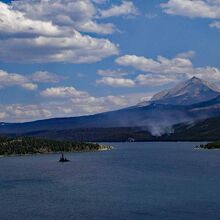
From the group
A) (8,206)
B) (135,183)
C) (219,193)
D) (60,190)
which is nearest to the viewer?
(8,206)

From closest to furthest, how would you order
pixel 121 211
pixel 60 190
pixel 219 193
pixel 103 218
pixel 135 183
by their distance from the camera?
pixel 103 218, pixel 121 211, pixel 219 193, pixel 60 190, pixel 135 183

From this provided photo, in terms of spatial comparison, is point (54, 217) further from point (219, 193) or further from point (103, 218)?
point (219, 193)

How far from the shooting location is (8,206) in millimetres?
141375

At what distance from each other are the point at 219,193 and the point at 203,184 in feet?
82.9

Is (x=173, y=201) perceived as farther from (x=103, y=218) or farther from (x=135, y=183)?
(x=135, y=183)

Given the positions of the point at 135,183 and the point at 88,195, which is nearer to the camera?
the point at 88,195

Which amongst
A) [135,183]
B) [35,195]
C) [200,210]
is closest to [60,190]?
[35,195]

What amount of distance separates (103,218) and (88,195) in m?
37.6

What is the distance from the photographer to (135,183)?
18862 cm

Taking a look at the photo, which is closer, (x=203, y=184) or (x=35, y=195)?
(x=35, y=195)

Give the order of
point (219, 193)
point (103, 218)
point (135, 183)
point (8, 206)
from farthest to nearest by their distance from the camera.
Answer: point (135, 183)
point (219, 193)
point (8, 206)
point (103, 218)

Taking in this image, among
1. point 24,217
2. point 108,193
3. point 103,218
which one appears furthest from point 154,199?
point 24,217

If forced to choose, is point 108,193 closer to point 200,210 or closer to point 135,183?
point 135,183

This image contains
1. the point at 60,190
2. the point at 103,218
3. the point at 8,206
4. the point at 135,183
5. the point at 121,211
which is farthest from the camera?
the point at 135,183
